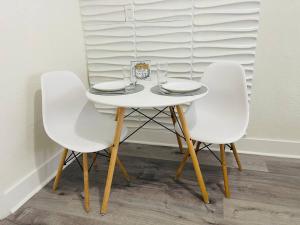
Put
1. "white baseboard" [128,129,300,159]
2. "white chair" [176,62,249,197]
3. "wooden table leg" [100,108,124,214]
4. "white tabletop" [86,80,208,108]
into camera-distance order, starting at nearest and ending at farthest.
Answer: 1. "white tabletop" [86,80,208,108]
2. "wooden table leg" [100,108,124,214]
3. "white chair" [176,62,249,197]
4. "white baseboard" [128,129,300,159]

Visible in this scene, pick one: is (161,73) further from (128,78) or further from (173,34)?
(173,34)

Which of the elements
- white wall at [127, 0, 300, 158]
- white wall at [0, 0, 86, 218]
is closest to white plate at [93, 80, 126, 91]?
white wall at [0, 0, 86, 218]

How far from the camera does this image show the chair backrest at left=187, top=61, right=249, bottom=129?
1550 mm

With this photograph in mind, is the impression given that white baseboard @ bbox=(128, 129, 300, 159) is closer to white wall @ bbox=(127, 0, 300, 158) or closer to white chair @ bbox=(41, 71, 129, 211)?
white wall @ bbox=(127, 0, 300, 158)

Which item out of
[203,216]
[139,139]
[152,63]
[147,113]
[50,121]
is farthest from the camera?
[139,139]

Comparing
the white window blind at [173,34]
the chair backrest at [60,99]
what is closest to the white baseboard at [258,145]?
the white window blind at [173,34]

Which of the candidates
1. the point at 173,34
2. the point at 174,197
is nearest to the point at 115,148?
the point at 174,197

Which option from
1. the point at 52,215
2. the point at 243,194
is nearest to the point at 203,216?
the point at 243,194

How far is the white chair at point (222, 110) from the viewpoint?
1.45 m

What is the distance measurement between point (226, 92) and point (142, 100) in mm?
702

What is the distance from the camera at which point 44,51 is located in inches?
67.1

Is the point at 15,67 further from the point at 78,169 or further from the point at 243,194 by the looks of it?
the point at 243,194

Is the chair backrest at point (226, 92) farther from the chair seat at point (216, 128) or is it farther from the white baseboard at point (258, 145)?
the white baseboard at point (258, 145)

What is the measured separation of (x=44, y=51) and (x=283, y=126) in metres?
2.03
